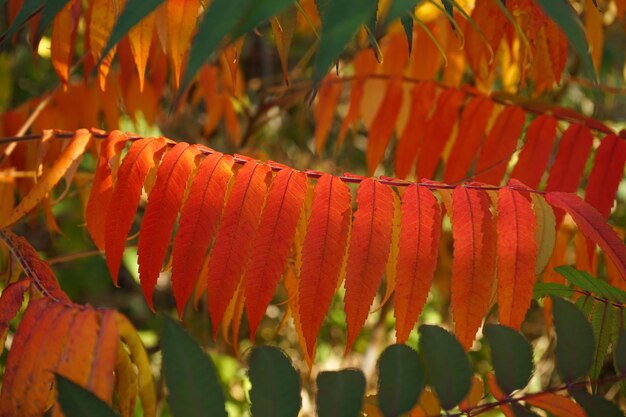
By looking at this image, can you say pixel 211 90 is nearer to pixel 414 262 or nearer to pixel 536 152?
pixel 536 152

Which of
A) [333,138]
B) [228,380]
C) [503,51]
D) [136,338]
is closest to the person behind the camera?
[136,338]

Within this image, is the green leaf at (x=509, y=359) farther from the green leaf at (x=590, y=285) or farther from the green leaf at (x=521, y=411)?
the green leaf at (x=590, y=285)

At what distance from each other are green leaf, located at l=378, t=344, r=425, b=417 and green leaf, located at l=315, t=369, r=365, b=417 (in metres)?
0.02

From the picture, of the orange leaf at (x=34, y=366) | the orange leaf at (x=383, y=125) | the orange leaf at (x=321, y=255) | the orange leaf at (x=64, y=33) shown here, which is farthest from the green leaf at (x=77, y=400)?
the orange leaf at (x=383, y=125)

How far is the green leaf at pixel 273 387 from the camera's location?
76cm

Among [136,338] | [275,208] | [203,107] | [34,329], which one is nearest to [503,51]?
[275,208]

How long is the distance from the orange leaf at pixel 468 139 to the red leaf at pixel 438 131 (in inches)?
1.0

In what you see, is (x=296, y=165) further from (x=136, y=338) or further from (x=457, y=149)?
(x=136, y=338)

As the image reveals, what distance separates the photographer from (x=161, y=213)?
1.11 m

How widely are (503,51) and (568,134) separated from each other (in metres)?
0.63

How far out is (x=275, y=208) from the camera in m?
1.09

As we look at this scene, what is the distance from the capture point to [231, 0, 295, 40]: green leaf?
2.21ft

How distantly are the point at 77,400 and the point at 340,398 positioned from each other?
24 cm

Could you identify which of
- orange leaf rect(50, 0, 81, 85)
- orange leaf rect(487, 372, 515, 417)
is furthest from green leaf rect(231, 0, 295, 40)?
orange leaf rect(50, 0, 81, 85)
